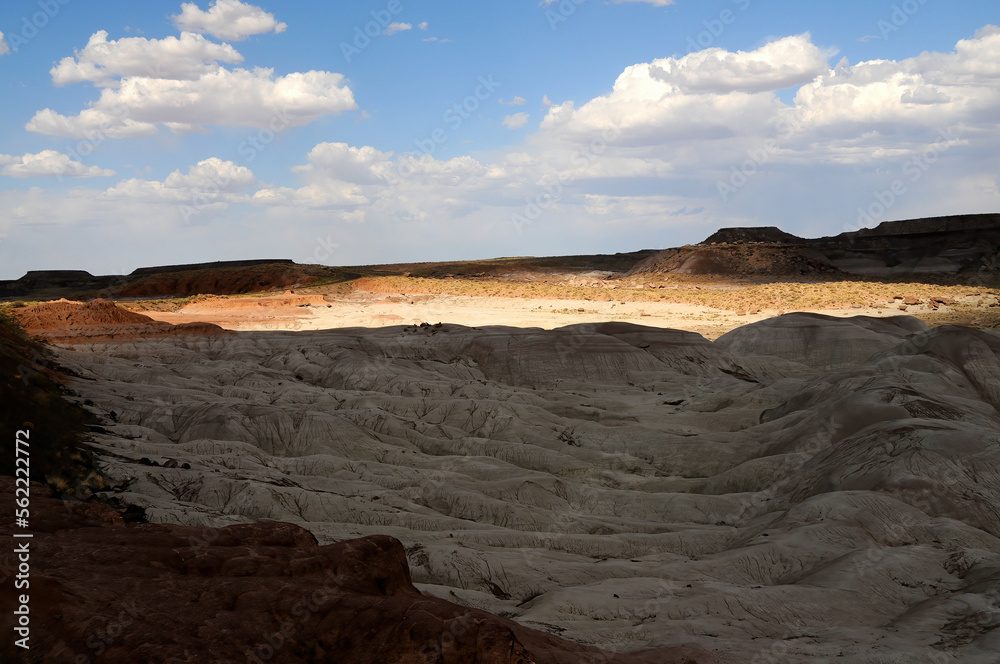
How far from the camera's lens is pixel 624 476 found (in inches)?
593

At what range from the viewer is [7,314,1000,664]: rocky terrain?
7.66m

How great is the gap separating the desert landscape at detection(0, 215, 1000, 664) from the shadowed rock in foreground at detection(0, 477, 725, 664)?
0.02 meters

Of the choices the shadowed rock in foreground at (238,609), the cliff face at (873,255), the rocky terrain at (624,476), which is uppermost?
the cliff face at (873,255)

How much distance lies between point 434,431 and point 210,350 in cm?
1286

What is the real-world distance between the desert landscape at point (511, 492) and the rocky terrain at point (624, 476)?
0.06 metres

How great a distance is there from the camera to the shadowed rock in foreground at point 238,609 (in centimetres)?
A: 455

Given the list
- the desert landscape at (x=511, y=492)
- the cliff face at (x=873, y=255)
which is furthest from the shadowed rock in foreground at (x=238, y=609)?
the cliff face at (x=873, y=255)

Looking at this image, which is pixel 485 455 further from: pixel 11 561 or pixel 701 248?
pixel 701 248

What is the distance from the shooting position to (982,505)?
10078 mm

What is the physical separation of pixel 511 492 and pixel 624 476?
3218mm

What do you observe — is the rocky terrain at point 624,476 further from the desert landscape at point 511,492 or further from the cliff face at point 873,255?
the cliff face at point 873,255

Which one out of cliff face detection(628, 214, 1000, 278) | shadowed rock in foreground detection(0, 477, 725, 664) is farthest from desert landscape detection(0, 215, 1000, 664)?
cliff face detection(628, 214, 1000, 278)

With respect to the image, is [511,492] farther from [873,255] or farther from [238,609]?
[873,255]

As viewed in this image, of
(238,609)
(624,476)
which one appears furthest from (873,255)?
(238,609)
